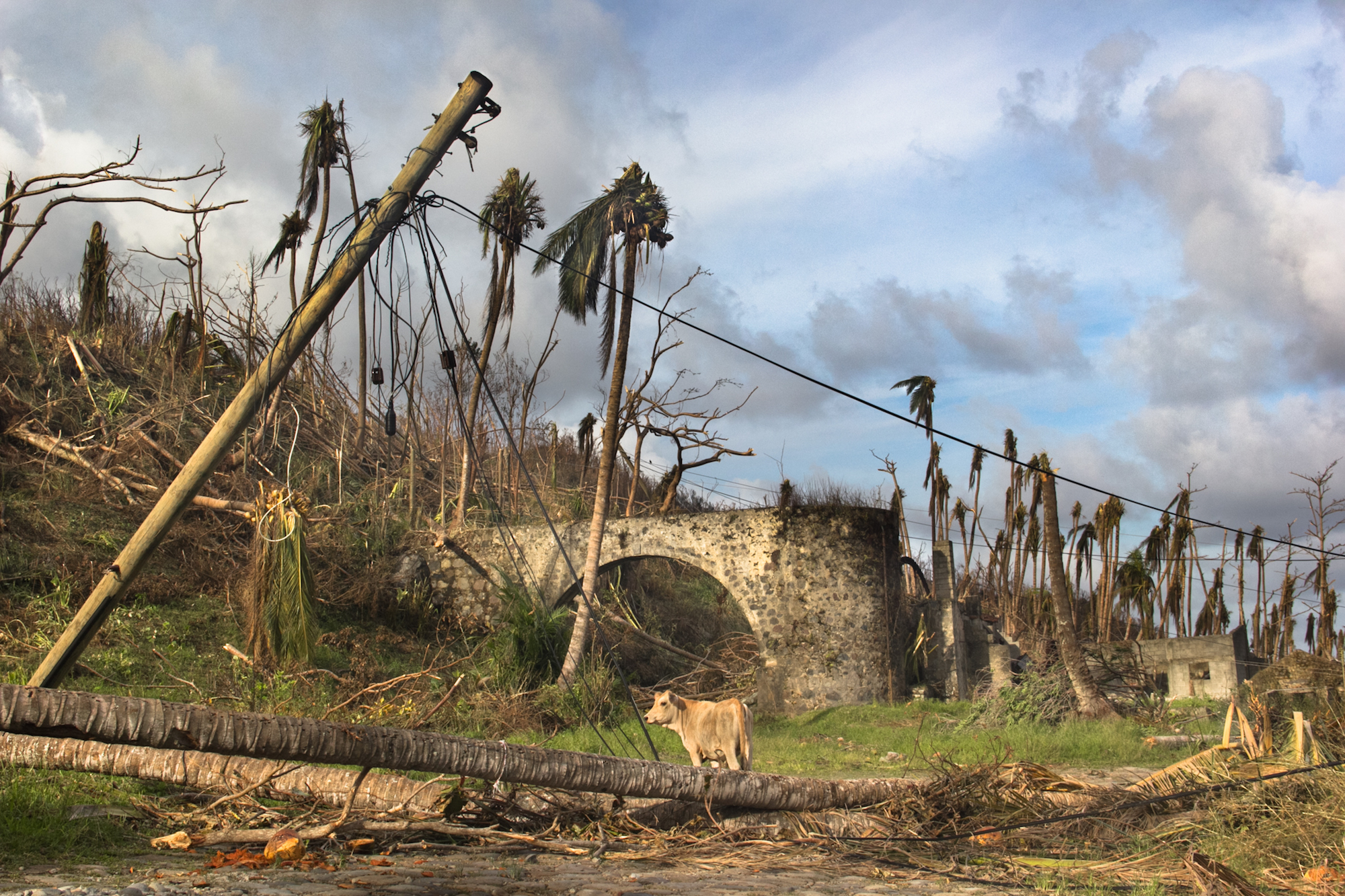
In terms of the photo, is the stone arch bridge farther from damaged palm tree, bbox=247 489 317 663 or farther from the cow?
the cow

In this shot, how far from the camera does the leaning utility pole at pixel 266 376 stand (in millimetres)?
6043

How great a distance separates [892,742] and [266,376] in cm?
1012

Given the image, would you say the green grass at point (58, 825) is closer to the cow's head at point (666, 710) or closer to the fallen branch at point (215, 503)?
the cow's head at point (666, 710)

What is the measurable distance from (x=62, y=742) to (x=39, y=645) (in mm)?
6909

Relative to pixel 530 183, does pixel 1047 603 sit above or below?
below

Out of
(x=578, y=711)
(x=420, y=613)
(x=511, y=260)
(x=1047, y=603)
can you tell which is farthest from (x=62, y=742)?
(x=1047, y=603)

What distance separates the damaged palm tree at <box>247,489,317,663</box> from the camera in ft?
36.8

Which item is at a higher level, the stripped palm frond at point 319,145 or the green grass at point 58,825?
the stripped palm frond at point 319,145

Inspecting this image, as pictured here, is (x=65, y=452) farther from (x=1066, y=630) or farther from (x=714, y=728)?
(x=1066, y=630)

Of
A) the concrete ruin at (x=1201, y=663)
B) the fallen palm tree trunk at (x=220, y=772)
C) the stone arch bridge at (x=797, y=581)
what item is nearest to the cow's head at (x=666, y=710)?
the fallen palm tree trunk at (x=220, y=772)

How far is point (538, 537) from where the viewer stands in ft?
58.2

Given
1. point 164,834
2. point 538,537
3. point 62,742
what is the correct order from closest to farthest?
point 164,834 → point 62,742 → point 538,537

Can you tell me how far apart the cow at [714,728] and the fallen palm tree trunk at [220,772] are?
293 centimetres

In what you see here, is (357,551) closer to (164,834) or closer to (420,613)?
(420,613)
